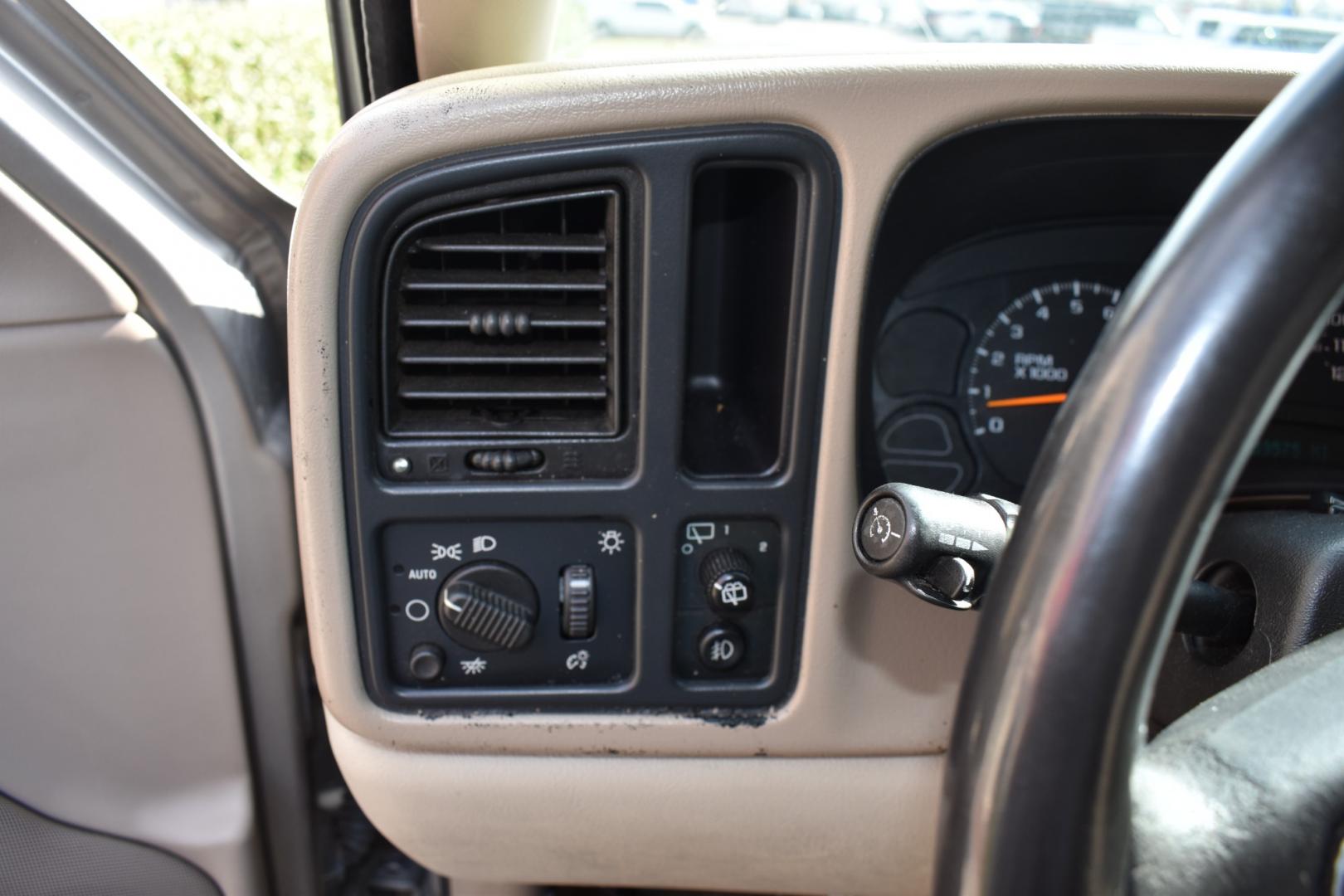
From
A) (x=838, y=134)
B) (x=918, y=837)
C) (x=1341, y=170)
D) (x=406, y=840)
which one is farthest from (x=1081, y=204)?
(x=406, y=840)

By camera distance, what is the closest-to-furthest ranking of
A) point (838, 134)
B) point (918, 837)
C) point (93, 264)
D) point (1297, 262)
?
point (1297, 262), point (838, 134), point (93, 264), point (918, 837)

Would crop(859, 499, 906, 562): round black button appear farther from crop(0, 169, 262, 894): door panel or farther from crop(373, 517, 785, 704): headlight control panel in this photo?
crop(0, 169, 262, 894): door panel

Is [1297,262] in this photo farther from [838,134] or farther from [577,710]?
[577,710]

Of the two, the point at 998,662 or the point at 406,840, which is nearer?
the point at 998,662

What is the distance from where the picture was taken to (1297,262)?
42 centimetres

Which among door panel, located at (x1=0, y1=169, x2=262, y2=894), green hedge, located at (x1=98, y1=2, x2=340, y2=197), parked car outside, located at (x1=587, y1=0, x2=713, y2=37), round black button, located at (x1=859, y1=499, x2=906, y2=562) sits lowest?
door panel, located at (x1=0, y1=169, x2=262, y2=894)

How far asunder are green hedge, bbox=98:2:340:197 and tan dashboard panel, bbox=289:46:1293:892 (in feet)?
2.07

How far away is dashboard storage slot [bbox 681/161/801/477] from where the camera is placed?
1.00m

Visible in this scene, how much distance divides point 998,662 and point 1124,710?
0.05 m

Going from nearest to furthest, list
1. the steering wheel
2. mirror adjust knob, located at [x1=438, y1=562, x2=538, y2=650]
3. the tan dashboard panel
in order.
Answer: the steering wheel < the tan dashboard panel < mirror adjust knob, located at [x1=438, y1=562, x2=538, y2=650]

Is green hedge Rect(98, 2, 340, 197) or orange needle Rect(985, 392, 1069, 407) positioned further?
green hedge Rect(98, 2, 340, 197)

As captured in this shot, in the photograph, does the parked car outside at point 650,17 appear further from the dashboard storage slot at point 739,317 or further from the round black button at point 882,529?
the round black button at point 882,529

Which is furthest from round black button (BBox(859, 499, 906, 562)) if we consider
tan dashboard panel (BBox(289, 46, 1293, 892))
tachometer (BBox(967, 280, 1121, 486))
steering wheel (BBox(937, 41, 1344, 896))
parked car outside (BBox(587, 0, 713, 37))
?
parked car outside (BBox(587, 0, 713, 37))

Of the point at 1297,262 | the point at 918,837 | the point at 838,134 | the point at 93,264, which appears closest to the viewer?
the point at 1297,262
